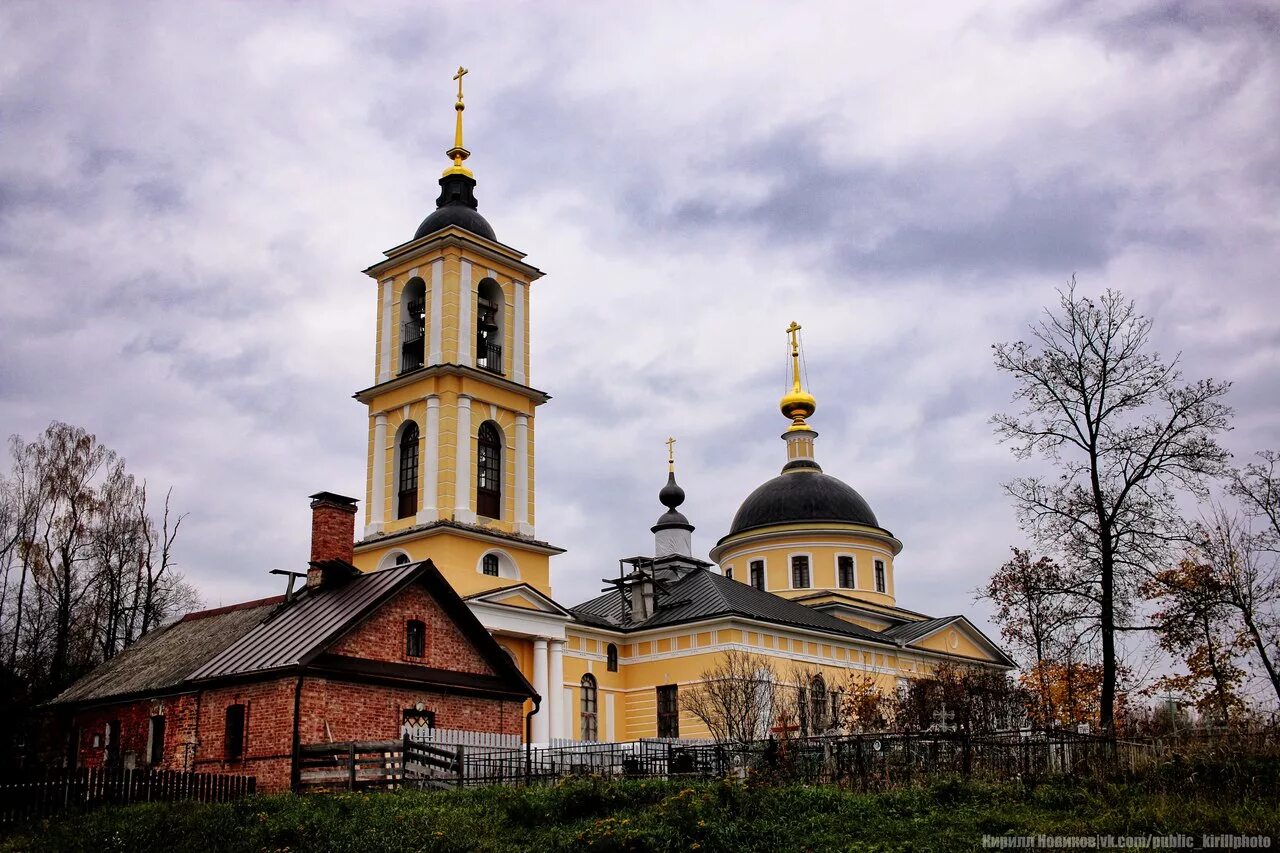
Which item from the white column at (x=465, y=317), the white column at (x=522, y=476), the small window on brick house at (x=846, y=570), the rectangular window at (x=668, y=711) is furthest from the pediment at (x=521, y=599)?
the small window on brick house at (x=846, y=570)

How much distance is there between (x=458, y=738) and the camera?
78.5 ft

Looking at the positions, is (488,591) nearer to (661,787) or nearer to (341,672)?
(341,672)

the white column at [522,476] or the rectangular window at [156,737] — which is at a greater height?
the white column at [522,476]

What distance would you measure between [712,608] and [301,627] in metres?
18.6

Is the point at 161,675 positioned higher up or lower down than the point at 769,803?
higher up

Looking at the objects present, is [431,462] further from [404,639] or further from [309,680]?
[309,680]

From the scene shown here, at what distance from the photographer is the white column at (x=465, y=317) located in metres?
39.8

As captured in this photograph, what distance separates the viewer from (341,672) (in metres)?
23.7

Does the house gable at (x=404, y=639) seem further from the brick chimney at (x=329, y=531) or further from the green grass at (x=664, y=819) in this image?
the green grass at (x=664, y=819)

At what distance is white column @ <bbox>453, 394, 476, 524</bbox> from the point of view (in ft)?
125

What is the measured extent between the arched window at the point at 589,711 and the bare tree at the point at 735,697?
124 inches

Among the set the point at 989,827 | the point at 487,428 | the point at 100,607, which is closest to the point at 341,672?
the point at 989,827

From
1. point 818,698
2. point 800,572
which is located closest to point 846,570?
point 800,572

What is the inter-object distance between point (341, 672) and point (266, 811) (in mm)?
4879
